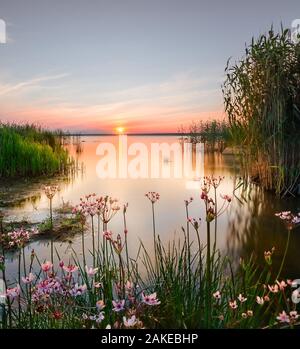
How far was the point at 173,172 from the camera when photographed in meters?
6.80

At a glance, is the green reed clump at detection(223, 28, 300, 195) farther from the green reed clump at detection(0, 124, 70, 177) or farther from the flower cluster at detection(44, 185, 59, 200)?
the green reed clump at detection(0, 124, 70, 177)

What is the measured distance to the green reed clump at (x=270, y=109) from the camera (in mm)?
3904

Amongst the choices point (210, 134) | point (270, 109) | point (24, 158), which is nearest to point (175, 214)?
point (270, 109)

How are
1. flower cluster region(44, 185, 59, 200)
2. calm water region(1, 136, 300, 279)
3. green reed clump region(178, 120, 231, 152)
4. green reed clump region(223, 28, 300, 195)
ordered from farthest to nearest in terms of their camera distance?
green reed clump region(178, 120, 231, 152)
green reed clump region(223, 28, 300, 195)
calm water region(1, 136, 300, 279)
flower cluster region(44, 185, 59, 200)

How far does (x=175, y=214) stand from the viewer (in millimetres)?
3490

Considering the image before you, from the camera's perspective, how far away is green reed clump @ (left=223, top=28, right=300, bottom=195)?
3904mm

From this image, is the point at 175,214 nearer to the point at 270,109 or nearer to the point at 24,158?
the point at 270,109

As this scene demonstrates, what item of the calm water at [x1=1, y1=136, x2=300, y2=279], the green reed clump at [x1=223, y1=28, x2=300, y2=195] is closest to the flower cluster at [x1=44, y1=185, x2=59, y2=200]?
the calm water at [x1=1, y1=136, x2=300, y2=279]

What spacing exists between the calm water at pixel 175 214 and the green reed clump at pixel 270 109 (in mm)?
377

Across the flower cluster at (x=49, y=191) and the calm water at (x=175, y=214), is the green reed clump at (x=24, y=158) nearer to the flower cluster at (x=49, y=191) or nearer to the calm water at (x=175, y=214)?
the calm water at (x=175, y=214)

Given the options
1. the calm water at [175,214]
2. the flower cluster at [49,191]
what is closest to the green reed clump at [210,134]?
the calm water at [175,214]

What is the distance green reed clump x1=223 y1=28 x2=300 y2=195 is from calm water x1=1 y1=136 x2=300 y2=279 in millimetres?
377
